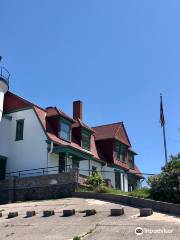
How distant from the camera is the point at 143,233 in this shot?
14211 mm

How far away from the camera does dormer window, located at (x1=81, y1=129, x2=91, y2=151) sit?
118 ft

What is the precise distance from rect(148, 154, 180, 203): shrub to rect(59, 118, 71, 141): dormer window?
12.3m

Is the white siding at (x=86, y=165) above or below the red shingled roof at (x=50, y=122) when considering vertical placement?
below

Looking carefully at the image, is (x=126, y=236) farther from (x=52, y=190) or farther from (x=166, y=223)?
(x=52, y=190)

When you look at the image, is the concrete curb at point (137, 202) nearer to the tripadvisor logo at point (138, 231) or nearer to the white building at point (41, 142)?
the tripadvisor logo at point (138, 231)

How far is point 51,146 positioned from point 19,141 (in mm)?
3225

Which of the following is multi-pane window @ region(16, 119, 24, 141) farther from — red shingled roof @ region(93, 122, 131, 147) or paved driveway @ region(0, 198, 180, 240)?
paved driveway @ region(0, 198, 180, 240)

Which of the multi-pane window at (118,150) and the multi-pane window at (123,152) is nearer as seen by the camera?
the multi-pane window at (118,150)

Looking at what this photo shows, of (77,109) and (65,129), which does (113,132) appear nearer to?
(77,109)

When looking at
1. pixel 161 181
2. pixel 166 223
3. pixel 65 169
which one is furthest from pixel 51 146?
pixel 166 223

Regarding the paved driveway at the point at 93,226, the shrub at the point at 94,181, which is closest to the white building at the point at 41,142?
the shrub at the point at 94,181

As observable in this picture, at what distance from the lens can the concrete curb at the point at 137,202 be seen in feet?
61.5

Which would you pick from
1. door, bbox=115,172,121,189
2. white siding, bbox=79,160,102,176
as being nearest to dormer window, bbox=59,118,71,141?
white siding, bbox=79,160,102,176

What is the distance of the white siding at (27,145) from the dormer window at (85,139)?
5.32 meters
